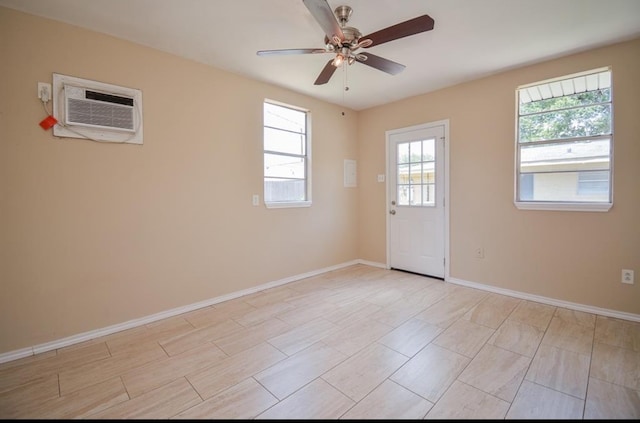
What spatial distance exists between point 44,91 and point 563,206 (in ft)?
15.7

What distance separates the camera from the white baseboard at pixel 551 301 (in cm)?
267

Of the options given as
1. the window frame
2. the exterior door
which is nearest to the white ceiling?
the window frame

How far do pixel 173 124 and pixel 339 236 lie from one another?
2.82m

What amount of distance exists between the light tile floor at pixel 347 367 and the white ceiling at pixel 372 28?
8.45 ft

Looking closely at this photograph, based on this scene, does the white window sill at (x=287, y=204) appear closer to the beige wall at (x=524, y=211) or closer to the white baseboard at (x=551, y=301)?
the beige wall at (x=524, y=211)

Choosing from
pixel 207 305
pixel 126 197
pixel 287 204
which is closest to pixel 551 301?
pixel 287 204

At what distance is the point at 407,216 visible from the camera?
14.0 ft

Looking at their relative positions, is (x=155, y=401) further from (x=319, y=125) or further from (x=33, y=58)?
(x=319, y=125)

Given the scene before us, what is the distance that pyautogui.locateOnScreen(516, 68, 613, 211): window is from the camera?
2.78 meters

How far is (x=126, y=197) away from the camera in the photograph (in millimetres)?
2574

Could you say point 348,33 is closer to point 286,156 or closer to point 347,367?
point 286,156

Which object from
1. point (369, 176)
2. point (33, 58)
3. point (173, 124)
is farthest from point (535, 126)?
point (33, 58)

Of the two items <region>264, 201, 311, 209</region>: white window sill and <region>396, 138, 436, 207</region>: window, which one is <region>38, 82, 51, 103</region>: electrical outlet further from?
<region>396, 138, 436, 207</region>: window

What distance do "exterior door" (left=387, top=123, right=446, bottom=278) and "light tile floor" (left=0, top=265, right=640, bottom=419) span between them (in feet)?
3.78
